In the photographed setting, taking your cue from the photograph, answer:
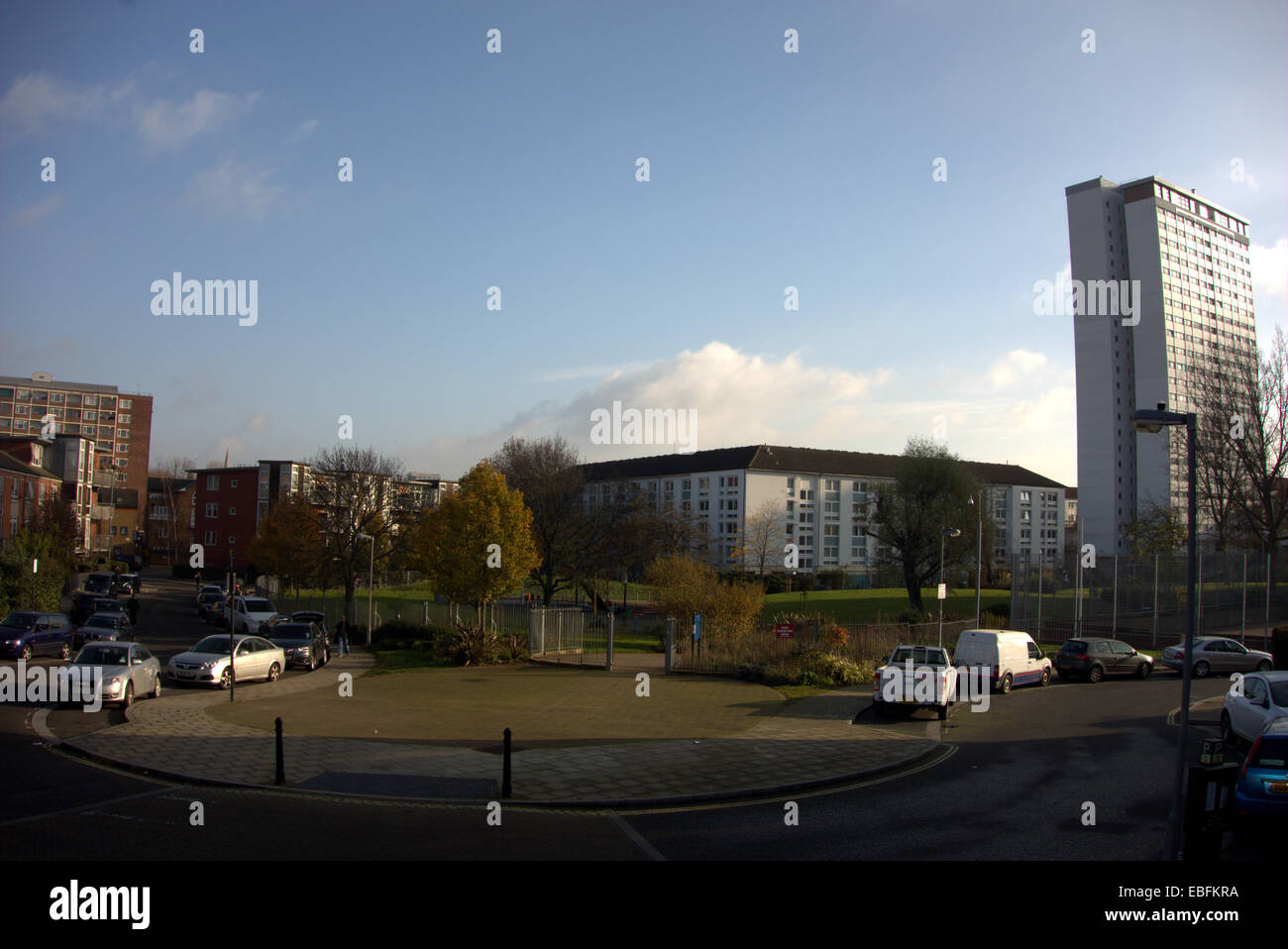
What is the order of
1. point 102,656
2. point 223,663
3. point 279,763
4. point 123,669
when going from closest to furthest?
point 279,763, point 123,669, point 102,656, point 223,663

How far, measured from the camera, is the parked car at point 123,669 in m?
18.1

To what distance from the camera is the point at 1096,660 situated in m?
27.8

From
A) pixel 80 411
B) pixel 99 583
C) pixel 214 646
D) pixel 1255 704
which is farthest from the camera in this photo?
pixel 80 411

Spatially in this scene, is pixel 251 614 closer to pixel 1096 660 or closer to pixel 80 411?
pixel 1096 660

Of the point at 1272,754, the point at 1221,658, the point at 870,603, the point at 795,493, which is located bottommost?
the point at 870,603

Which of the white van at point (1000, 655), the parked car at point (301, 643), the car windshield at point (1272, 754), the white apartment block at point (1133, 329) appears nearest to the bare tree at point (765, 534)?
the white apartment block at point (1133, 329)

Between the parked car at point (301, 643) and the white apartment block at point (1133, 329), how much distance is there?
90.2m

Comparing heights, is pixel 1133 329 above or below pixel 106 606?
above

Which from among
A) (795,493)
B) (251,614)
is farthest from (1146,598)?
(795,493)

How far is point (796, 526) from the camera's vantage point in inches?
4149

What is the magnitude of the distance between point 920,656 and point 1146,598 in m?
24.1

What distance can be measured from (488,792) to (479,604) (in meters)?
18.9

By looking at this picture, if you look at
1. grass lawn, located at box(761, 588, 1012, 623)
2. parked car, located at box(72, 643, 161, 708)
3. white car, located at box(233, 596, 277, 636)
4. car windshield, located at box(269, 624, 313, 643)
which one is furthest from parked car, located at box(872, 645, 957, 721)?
white car, located at box(233, 596, 277, 636)
